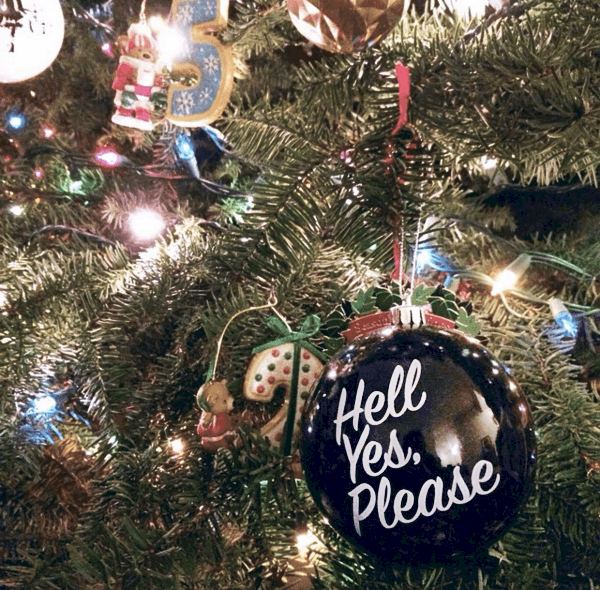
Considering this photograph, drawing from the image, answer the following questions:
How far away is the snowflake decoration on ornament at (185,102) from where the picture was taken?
703 mm

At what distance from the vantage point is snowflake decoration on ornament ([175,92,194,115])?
703mm

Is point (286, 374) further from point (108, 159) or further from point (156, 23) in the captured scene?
point (156, 23)

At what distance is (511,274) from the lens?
0.72 metres

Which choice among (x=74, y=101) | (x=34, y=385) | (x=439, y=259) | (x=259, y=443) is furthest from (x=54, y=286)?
(x=74, y=101)

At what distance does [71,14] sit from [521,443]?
1018 mm

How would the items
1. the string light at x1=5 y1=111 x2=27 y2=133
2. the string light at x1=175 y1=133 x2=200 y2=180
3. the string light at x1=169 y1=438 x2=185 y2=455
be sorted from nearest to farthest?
1. the string light at x1=169 y1=438 x2=185 y2=455
2. the string light at x1=175 y1=133 x2=200 y2=180
3. the string light at x1=5 y1=111 x2=27 y2=133

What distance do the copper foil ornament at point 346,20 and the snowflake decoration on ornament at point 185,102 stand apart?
0.71 ft

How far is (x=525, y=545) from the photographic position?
51cm

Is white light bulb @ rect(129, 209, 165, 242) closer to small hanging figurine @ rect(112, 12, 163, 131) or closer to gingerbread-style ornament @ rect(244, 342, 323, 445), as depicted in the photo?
small hanging figurine @ rect(112, 12, 163, 131)

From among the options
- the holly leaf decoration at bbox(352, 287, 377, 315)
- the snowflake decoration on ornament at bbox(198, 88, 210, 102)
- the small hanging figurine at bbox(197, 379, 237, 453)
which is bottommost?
the small hanging figurine at bbox(197, 379, 237, 453)

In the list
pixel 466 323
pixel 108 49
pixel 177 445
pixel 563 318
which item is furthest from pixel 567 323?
pixel 108 49

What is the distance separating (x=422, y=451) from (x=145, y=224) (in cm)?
73

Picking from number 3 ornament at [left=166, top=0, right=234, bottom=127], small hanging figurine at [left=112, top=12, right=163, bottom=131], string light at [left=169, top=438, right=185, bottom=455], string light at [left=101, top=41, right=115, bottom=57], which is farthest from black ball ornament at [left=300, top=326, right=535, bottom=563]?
string light at [left=101, top=41, right=115, bottom=57]

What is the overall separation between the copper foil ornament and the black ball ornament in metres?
0.26
